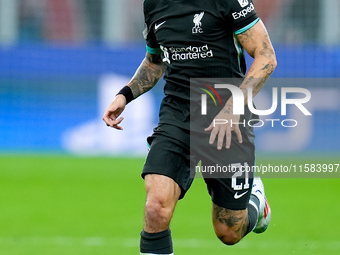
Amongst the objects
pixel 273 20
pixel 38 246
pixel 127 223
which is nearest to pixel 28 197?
pixel 127 223

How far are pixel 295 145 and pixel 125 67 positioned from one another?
3.24 meters

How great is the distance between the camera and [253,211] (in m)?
Result: 5.77

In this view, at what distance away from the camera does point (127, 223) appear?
8070mm

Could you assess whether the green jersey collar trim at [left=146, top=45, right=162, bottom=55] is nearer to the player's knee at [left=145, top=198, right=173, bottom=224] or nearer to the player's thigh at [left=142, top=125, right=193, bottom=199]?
the player's thigh at [left=142, top=125, right=193, bottom=199]

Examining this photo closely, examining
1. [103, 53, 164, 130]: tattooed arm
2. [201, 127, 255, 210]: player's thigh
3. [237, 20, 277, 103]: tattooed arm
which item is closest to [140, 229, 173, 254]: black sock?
[201, 127, 255, 210]: player's thigh

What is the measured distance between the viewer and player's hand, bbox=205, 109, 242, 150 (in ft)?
14.9

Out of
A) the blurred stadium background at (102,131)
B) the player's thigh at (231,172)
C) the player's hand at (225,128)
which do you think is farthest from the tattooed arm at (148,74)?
the blurred stadium background at (102,131)

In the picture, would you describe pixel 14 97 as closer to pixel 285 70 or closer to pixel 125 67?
pixel 125 67

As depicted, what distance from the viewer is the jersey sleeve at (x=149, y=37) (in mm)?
5301

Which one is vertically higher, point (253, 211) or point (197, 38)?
point (197, 38)

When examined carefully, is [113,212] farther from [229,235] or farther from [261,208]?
[229,235]

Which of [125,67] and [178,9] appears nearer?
[178,9]

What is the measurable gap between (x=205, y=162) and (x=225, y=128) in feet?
1.95

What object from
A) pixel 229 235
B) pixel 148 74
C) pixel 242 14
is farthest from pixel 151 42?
pixel 229 235
